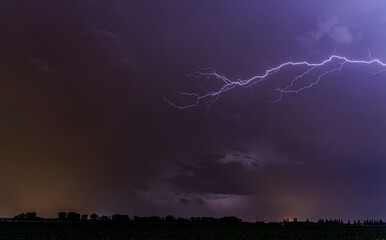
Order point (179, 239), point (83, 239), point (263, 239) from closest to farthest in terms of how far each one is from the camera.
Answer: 1. point (83, 239)
2. point (179, 239)
3. point (263, 239)

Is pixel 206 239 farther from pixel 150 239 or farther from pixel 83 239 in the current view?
pixel 83 239

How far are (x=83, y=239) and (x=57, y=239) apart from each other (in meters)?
3.09

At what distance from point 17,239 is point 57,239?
4.42 meters

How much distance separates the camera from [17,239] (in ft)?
162

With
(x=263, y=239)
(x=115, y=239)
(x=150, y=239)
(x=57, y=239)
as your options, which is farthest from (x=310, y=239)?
(x=57, y=239)

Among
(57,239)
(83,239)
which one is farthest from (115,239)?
(57,239)

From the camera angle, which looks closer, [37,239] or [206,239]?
[37,239]

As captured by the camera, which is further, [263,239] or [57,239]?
[263,239]

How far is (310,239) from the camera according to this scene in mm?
58656

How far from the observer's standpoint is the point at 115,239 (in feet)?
162

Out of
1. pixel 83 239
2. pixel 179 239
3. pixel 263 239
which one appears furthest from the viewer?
pixel 263 239

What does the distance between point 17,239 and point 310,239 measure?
1451 inches

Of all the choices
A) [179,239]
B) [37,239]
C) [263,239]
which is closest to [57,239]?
[37,239]

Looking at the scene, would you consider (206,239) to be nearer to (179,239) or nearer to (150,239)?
(179,239)
